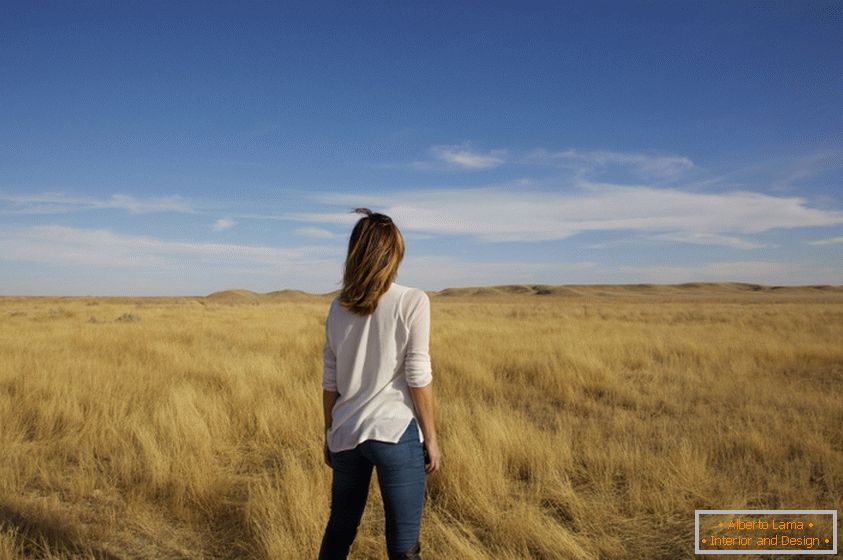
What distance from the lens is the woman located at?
1.80 metres

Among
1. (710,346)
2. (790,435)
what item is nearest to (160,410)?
(790,435)

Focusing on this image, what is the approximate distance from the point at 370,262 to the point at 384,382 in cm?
46

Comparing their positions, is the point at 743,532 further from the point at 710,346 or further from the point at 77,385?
the point at 710,346

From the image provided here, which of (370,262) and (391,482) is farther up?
(370,262)

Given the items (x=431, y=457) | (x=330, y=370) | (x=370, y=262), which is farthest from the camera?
(x=330, y=370)

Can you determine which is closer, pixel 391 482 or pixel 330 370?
pixel 391 482

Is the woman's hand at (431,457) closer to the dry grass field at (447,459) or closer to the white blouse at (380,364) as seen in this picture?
the white blouse at (380,364)

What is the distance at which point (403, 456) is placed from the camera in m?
1.82

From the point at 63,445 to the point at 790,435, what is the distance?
292 inches

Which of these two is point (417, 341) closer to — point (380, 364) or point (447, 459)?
point (380, 364)

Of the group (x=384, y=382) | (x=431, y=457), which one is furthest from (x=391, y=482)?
(x=384, y=382)

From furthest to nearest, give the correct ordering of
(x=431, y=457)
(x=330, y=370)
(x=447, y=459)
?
(x=447, y=459)
(x=330, y=370)
(x=431, y=457)

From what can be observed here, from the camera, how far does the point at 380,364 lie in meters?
1.85

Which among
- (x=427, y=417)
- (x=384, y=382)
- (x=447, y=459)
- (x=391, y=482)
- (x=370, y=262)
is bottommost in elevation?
(x=447, y=459)
